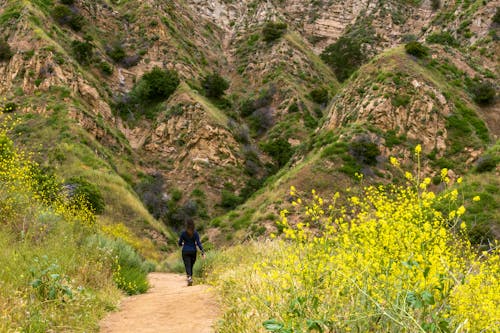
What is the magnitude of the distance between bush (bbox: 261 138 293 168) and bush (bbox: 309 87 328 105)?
307 inches

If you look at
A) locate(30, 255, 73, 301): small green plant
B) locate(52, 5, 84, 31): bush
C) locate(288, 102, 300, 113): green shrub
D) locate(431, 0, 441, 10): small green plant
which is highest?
locate(52, 5, 84, 31): bush

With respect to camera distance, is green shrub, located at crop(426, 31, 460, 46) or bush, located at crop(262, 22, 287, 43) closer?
green shrub, located at crop(426, 31, 460, 46)

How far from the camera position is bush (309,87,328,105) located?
42.9 metres

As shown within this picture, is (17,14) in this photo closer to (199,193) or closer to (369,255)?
(199,193)

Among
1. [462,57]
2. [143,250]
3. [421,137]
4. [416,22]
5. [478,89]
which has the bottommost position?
[143,250]

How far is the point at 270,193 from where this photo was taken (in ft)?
91.7

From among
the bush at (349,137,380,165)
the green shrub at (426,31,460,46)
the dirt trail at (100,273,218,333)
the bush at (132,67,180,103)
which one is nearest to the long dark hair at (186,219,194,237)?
the dirt trail at (100,273,218,333)

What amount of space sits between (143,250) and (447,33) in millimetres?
34243

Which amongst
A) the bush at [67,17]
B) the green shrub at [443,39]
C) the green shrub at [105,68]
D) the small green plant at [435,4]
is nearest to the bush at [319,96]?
the green shrub at [443,39]

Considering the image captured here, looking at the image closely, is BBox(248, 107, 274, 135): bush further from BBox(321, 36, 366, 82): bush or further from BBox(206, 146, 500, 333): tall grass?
BBox(206, 146, 500, 333): tall grass

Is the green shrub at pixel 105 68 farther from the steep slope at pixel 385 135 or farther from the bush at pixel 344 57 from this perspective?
the bush at pixel 344 57

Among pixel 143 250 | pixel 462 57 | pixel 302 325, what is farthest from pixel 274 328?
pixel 462 57

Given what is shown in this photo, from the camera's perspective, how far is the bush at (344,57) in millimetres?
50188

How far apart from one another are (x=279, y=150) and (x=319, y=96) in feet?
30.0
